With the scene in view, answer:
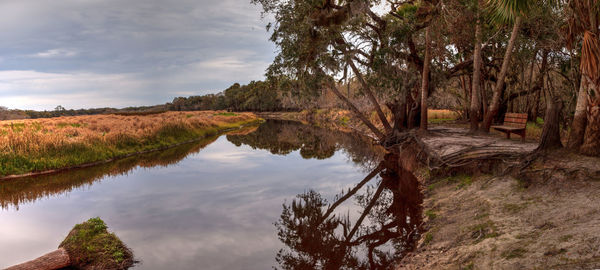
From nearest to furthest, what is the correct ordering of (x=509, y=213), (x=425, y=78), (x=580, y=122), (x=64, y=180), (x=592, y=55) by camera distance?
(x=509, y=213) → (x=592, y=55) → (x=580, y=122) → (x=64, y=180) → (x=425, y=78)

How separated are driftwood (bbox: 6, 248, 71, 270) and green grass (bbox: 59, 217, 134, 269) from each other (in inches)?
4.7

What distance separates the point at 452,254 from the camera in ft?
20.0

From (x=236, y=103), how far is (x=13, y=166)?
348 feet

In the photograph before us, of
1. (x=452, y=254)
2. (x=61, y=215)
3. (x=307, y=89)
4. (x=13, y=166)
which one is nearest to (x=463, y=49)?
(x=307, y=89)

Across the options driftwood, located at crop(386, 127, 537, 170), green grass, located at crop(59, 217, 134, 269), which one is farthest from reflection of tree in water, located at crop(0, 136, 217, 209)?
driftwood, located at crop(386, 127, 537, 170)

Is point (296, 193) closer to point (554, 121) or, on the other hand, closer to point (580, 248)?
point (554, 121)

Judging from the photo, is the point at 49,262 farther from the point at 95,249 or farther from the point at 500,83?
the point at 500,83

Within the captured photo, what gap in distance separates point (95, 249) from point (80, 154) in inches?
563

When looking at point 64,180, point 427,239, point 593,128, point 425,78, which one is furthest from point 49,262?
point 425,78

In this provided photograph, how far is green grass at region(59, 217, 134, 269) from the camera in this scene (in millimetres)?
6793

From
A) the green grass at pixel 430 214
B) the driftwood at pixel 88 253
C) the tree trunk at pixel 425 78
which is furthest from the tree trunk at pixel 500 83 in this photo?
the driftwood at pixel 88 253

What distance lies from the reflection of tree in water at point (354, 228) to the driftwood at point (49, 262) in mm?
4355

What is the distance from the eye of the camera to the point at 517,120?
14.6m

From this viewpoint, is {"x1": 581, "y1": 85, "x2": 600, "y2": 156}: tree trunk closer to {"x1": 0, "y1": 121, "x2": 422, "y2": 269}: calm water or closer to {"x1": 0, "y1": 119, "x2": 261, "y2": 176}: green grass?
{"x1": 0, "y1": 121, "x2": 422, "y2": 269}: calm water
